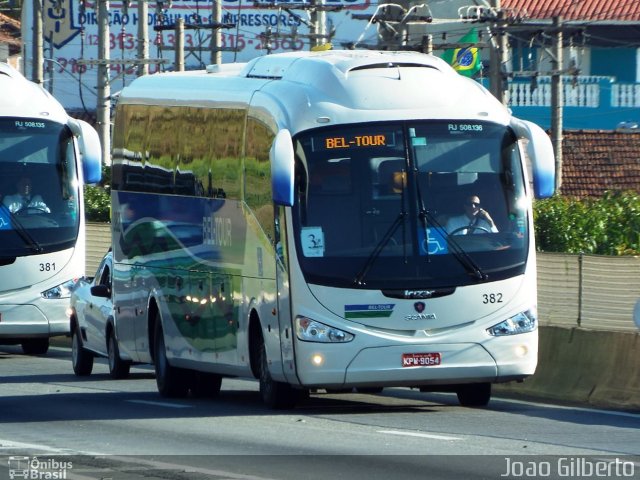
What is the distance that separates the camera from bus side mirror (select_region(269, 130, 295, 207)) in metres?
14.8

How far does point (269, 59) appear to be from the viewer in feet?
56.4

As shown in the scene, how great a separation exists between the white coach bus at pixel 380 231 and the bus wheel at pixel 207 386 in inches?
86.6

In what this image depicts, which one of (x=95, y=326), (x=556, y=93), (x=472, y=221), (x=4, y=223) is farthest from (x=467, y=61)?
(x=472, y=221)

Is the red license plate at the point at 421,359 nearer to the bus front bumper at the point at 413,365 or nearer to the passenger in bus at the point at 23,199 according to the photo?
the bus front bumper at the point at 413,365

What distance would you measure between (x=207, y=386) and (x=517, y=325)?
488 cm

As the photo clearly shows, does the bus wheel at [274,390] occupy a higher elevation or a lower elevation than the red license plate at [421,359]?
lower

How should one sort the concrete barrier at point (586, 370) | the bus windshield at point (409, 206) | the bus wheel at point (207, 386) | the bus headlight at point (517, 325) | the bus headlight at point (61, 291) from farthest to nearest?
the bus headlight at point (61, 291) < the bus wheel at point (207, 386) < the concrete barrier at point (586, 370) < the bus headlight at point (517, 325) < the bus windshield at point (409, 206)

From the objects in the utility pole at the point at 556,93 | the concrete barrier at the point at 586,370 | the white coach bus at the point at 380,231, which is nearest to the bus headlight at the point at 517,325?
the white coach bus at the point at 380,231

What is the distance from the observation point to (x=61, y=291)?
2450cm

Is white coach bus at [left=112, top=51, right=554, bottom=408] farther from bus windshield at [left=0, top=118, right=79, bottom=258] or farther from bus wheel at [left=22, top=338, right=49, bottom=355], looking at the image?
bus wheel at [left=22, top=338, right=49, bottom=355]

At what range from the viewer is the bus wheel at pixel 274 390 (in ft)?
52.1

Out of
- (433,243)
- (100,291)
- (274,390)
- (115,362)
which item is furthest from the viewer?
(100,291)

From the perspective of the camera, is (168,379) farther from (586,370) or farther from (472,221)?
(472,221)

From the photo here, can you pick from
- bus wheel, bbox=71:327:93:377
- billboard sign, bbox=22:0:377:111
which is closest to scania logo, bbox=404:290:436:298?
bus wheel, bbox=71:327:93:377
